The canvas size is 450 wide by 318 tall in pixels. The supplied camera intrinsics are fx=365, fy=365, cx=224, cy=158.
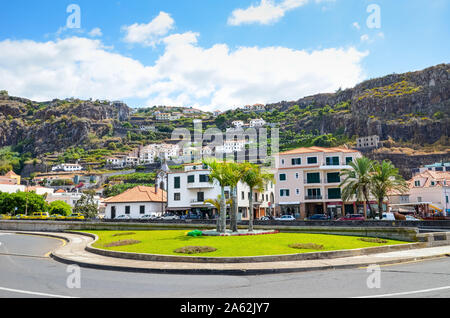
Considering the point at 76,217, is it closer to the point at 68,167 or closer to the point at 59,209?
the point at 59,209

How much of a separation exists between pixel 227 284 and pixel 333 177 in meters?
42.9

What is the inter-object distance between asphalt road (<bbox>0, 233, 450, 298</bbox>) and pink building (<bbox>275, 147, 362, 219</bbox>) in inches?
1457

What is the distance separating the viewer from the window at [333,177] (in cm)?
5134

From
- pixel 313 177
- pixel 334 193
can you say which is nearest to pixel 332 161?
pixel 313 177

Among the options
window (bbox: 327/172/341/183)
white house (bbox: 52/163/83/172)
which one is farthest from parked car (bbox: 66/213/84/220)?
white house (bbox: 52/163/83/172)

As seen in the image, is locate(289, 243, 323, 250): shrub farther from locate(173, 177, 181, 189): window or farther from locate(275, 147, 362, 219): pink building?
locate(173, 177, 181, 189): window

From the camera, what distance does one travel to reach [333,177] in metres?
51.8

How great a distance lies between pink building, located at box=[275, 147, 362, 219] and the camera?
51.7 m

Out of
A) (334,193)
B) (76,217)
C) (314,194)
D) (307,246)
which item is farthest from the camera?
(314,194)

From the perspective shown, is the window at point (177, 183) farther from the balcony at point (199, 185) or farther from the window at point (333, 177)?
the window at point (333, 177)
